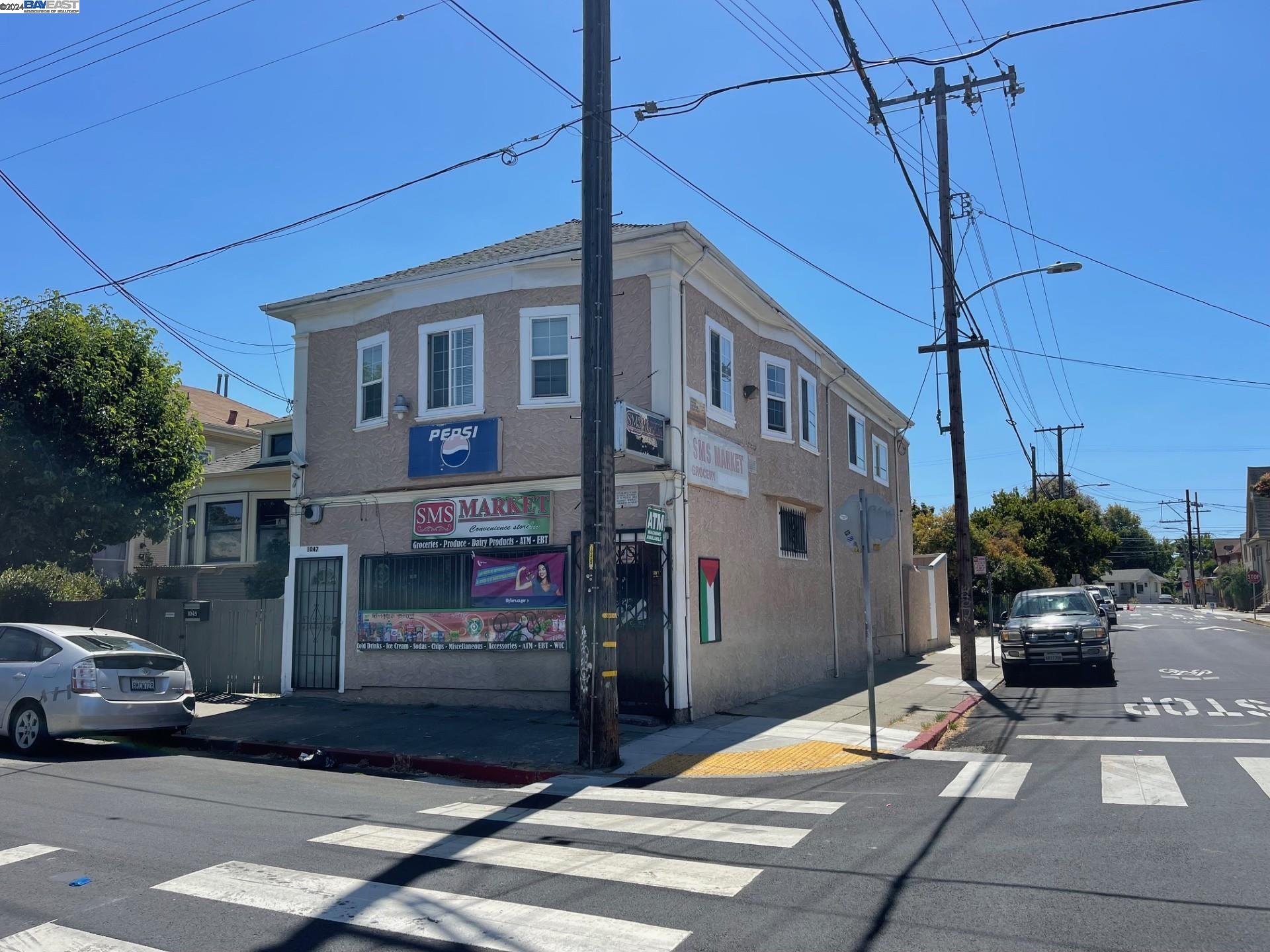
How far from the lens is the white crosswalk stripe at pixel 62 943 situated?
4.78m

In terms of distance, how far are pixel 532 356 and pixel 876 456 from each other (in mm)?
13238

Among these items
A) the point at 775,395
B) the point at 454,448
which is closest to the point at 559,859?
the point at 454,448

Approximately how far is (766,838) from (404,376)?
10335 millimetres

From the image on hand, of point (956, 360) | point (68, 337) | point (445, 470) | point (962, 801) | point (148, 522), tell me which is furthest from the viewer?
point (956, 360)

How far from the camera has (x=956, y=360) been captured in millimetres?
18625

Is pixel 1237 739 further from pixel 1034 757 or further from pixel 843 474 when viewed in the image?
pixel 843 474

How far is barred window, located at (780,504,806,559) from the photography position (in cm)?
1766

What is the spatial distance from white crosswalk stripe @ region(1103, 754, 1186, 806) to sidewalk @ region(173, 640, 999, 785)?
2.33m

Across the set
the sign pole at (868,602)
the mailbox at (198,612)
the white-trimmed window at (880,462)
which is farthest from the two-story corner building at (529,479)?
the white-trimmed window at (880,462)

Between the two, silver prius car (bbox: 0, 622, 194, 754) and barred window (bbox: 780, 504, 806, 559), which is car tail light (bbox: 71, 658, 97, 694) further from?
barred window (bbox: 780, 504, 806, 559)

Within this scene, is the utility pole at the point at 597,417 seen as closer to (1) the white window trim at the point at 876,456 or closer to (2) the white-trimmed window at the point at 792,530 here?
(2) the white-trimmed window at the point at 792,530

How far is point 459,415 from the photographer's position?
1476 cm

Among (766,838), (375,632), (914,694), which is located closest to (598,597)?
(766,838)

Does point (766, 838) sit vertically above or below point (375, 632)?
below
